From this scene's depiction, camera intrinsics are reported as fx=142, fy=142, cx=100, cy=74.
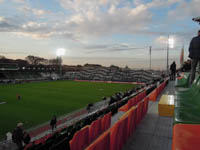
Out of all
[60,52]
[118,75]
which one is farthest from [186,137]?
[118,75]

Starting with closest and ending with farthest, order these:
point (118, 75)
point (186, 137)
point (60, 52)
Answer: point (186, 137)
point (60, 52)
point (118, 75)

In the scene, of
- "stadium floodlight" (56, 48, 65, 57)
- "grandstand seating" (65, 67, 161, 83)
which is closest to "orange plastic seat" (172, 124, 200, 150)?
"grandstand seating" (65, 67, 161, 83)

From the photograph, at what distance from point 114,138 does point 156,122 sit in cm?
332

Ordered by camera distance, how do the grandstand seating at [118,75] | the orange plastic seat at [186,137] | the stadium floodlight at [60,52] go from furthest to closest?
the grandstand seating at [118,75]
the stadium floodlight at [60,52]
the orange plastic seat at [186,137]

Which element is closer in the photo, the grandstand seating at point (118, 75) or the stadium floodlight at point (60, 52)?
the stadium floodlight at point (60, 52)

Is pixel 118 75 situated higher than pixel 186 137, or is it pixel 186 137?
pixel 186 137

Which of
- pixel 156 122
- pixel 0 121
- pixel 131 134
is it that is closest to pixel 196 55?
pixel 131 134

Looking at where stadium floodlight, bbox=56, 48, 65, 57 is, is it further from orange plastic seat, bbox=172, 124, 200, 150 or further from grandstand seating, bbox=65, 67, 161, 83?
orange plastic seat, bbox=172, 124, 200, 150

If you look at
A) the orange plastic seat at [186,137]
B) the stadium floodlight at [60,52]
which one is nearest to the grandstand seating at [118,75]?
the stadium floodlight at [60,52]

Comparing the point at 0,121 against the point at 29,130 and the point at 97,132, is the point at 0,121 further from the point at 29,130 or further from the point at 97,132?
the point at 97,132

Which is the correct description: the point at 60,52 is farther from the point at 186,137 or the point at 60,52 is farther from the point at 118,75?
the point at 186,137

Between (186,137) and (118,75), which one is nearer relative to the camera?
(186,137)

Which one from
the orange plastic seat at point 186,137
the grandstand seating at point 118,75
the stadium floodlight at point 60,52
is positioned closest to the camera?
the orange plastic seat at point 186,137

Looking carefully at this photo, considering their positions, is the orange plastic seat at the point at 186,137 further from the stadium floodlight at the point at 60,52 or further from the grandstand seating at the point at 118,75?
the stadium floodlight at the point at 60,52
